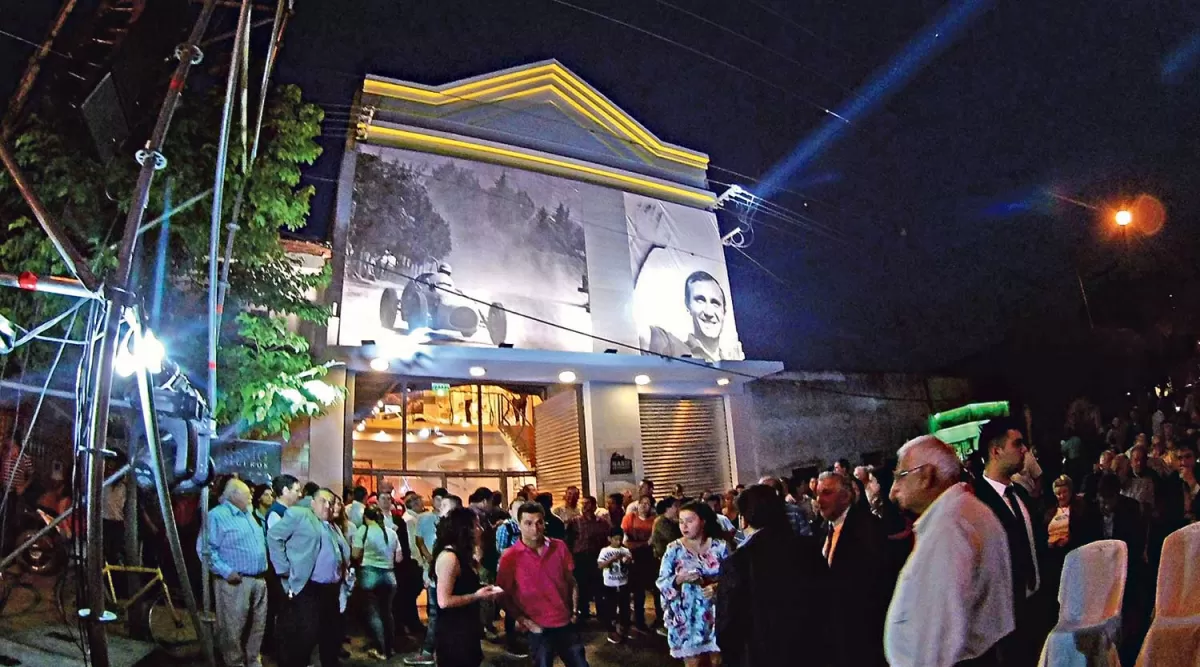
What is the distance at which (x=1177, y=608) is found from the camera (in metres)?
3.16

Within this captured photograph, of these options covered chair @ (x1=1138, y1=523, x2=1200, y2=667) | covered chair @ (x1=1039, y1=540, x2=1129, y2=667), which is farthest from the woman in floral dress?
covered chair @ (x1=1138, y1=523, x2=1200, y2=667)

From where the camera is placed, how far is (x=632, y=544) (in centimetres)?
1069

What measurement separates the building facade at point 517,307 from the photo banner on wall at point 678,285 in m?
0.05

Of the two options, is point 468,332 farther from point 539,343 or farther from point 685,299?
point 685,299

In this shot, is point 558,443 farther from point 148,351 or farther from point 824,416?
point 148,351

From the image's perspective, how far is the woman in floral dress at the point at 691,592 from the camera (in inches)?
241

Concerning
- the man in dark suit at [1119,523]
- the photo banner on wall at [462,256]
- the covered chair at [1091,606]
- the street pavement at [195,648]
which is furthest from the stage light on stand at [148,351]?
the photo banner on wall at [462,256]

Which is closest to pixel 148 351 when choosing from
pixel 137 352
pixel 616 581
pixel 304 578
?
pixel 137 352

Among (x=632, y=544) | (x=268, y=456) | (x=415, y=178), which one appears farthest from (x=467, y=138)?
(x=632, y=544)

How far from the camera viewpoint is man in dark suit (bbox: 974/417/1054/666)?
3.31 meters

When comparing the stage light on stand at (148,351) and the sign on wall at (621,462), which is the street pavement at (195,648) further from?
the sign on wall at (621,462)

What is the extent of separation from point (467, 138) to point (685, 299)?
21.0 ft

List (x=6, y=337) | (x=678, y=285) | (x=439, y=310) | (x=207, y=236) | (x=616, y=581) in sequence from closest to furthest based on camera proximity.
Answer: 1. (x=6, y=337)
2. (x=616, y=581)
3. (x=207, y=236)
4. (x=439, y=310)
5. (x=678, y=285)

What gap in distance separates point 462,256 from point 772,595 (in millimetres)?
12179
